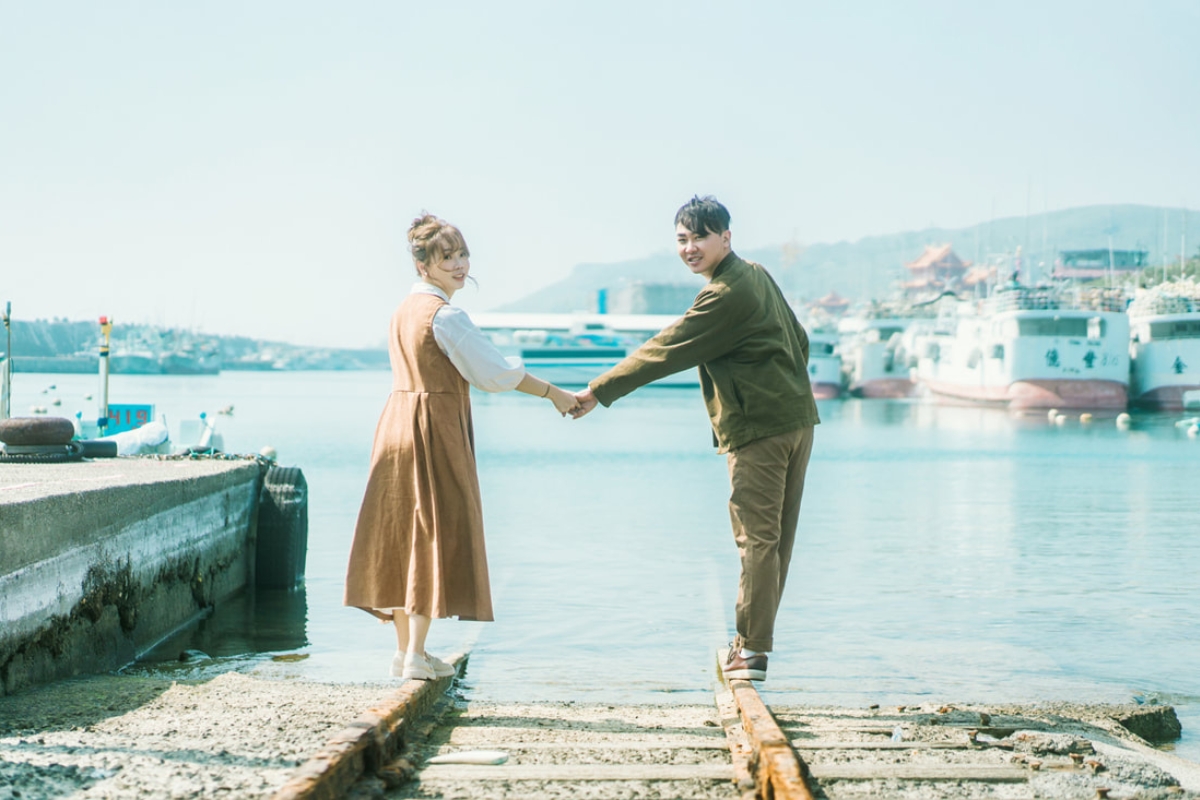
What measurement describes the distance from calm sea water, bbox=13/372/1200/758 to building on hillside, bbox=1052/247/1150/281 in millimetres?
139801

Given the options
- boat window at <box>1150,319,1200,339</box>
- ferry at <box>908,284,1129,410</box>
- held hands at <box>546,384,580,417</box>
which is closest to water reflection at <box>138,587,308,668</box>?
held hands at <box>546,384,580,417</box>

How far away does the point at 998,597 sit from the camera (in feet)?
38.9

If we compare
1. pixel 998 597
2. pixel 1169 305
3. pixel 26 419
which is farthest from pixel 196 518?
pixel 1169 305

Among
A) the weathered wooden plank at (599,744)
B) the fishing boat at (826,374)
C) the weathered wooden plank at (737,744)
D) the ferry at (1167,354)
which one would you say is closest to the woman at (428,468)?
the weathered wooden plank at (599,744)

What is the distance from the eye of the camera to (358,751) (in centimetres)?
347

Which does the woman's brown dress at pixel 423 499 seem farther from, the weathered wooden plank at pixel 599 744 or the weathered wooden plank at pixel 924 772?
the weathered wooden plank at pixel 924 772

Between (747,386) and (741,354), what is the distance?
14 cm

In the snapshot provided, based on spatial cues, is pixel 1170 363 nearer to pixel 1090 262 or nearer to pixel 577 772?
pixel 577 772

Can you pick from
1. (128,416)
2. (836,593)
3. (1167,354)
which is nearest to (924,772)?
(836,593)

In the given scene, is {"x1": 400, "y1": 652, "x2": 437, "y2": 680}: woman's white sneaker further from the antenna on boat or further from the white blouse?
the antenna on boat

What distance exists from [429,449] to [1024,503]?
2058cm

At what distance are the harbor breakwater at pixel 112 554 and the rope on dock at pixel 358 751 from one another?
1.92 metres

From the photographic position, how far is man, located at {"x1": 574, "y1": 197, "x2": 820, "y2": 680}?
5254 mm

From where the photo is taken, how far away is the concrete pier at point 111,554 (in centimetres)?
551
